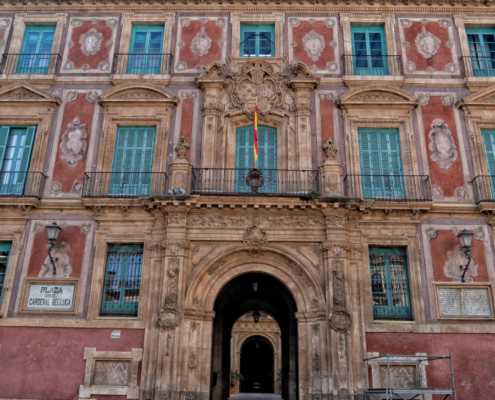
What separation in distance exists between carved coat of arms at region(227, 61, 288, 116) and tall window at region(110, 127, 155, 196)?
2.86 meters

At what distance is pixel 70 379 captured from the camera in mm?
11859

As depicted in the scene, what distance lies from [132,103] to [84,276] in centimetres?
544

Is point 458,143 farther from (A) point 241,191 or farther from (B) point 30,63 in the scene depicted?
(B) point 30,63

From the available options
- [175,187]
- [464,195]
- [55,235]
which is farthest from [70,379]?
[464,195]

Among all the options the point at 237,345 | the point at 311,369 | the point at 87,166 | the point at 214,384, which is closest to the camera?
the point at 311,369

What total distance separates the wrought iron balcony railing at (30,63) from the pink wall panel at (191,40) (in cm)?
417

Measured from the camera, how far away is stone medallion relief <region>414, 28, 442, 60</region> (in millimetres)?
15062

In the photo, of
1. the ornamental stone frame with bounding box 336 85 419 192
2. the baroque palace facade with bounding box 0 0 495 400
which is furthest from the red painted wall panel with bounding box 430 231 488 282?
the ornamental stone frame with bounding box 336 85 419 192

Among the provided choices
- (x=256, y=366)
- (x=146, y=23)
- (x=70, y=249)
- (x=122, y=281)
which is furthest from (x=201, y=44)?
(x=256, y=366)

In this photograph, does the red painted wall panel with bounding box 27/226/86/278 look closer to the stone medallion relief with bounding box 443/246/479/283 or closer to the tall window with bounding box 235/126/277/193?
the tall window with bounding box 235/126/277/193

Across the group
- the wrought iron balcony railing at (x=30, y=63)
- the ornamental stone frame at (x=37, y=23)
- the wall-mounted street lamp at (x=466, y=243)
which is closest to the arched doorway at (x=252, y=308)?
the wall-mounted street lamp at (x=466, y=243)

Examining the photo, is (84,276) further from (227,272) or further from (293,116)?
(293,116)

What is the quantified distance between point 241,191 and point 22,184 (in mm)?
6479

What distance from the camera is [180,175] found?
43.2 feet
